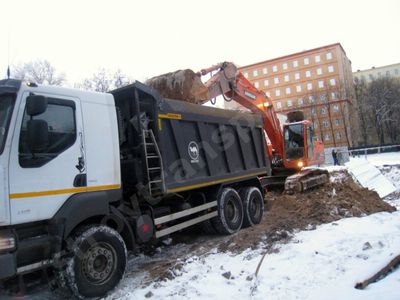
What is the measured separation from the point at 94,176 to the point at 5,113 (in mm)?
1369

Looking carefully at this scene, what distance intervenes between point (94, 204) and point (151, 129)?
5.57 ft

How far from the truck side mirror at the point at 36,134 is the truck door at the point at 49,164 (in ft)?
0.11

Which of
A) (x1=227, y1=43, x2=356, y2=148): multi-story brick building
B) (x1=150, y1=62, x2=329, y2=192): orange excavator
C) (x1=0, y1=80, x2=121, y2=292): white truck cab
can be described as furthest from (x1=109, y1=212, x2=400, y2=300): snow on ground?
(x1=227, y1=43, x2=356, y2=148): multi-story brick building

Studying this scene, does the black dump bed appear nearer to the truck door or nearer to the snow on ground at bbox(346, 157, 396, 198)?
the truck door

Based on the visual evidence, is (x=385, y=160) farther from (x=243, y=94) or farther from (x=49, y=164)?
(x=49, y=164)

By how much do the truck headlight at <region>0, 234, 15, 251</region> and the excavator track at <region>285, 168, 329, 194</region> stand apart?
8.96 metres

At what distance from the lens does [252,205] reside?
910 centimetres

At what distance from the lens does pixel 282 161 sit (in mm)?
13883

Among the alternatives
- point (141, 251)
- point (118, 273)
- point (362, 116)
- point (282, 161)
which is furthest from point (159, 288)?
point (362, 116)

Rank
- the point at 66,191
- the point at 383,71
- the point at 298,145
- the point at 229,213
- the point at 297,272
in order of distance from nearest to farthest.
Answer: the point at 66,191 < the point at 297,272 < the point at 229,213 < the point at 298,145 < the point at 383,71

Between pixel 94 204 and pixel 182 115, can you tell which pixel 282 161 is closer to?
pixel 182 115

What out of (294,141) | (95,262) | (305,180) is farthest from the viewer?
(294,141)

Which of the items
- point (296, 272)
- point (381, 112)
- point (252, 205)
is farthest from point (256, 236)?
point (381, 112)

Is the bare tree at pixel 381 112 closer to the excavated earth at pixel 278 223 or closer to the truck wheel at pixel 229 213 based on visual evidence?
the excavated earth at pixel 278 223
